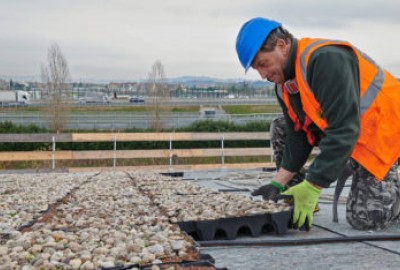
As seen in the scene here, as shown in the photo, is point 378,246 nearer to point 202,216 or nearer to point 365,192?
point 365,192

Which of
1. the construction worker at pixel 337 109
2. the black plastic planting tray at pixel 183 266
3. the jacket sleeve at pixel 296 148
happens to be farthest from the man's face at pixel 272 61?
the black plastic planting tray at pixel 183 266

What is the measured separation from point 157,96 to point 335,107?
18.7 m

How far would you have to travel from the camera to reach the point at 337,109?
8.38 ft

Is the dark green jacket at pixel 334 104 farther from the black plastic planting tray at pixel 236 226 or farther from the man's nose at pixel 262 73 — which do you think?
the black plastic planting tray at pixel 236 226

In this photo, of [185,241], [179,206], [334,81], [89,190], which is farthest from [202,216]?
[89,190]

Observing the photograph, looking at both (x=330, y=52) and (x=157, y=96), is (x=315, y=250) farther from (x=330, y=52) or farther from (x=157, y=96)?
(x=157, y=96)

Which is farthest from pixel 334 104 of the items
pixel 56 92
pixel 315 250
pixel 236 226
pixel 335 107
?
pixel 56 92

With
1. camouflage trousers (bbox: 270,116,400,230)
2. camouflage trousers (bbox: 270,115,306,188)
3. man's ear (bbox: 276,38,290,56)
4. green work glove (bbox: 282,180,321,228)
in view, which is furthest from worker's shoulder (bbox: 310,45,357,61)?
camouflage trousers (bbox: 270,115,306,188)

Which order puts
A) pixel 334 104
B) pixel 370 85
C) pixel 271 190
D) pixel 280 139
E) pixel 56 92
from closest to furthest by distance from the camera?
pixel 334 104 < pixel 370 85 < pixel 271 190 < pixel 280 139 < pixel 56 92

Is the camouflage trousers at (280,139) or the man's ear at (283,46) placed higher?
the man's ear at (283,46)

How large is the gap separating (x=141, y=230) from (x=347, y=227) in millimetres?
1339

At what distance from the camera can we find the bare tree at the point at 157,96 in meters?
20.4

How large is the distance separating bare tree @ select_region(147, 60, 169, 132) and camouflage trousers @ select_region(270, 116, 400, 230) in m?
16.6

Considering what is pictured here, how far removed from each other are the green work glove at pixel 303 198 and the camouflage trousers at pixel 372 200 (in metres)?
0.40
